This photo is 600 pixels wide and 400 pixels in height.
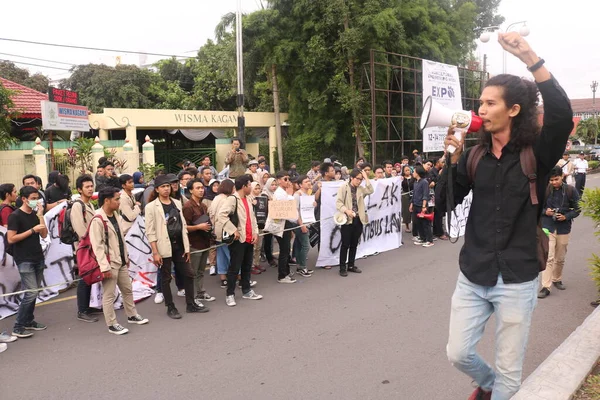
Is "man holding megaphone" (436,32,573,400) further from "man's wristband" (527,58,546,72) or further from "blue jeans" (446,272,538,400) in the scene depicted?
"man's wristband" (527,58,546,72)

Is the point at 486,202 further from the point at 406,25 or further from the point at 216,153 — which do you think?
the point at 216,153

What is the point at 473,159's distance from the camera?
2.79m

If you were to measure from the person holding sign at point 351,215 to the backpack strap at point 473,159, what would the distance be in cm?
512

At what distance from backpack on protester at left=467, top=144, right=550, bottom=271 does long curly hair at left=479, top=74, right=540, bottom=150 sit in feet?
0.20

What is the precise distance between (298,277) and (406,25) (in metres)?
19.5

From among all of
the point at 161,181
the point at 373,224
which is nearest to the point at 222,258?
the point at 161,181

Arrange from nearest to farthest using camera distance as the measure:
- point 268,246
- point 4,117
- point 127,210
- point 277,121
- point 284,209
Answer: point 127,210, point 284,209, point 268,246, point 4,117, point 277,121

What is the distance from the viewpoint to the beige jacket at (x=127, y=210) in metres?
7.28

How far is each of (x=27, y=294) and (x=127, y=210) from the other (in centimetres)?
202

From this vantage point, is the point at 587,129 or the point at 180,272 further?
the point at 587,129

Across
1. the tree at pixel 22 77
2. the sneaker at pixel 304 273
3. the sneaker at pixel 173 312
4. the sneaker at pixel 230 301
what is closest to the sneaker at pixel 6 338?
the sneaker at pixel 173 312

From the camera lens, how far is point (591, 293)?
6.64 m

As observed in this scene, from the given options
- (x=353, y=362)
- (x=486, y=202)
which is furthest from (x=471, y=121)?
(x=353, y=362)

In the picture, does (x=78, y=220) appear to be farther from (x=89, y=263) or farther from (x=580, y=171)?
(x=580, y=171)
